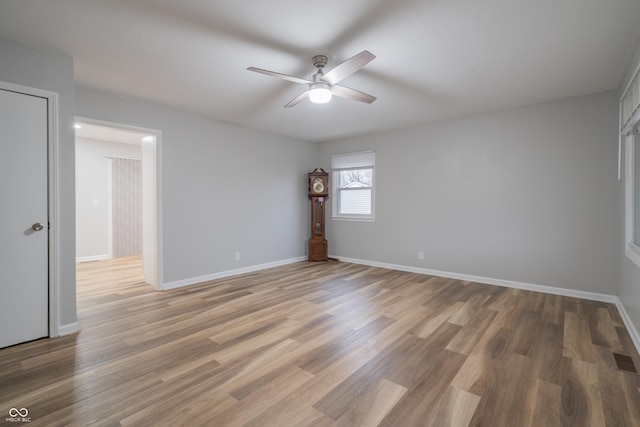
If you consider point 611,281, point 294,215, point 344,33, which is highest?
point 344,33

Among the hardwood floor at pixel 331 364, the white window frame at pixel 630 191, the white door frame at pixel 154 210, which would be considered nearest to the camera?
the hardwood floor at pixel 331 364

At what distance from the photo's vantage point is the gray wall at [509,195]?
3359mm

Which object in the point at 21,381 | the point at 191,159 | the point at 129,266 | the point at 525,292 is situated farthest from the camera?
the point at 129,266

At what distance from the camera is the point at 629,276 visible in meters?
2.60

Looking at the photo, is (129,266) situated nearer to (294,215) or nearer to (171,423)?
(294,215)

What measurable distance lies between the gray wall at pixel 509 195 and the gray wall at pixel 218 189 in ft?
5.40

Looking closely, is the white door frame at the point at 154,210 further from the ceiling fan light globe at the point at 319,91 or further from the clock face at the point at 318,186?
the clock face at the point at 318,186

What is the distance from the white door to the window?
428 cm

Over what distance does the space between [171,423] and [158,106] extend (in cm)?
363

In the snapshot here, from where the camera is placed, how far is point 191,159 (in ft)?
13.6

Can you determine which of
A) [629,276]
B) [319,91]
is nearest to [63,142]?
[319,91]

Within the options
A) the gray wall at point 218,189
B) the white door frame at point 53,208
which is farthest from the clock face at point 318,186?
the white door frame at point 53,208

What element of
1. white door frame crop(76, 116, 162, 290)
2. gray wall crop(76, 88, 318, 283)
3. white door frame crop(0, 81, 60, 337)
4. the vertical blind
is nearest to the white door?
white door frame crop(0, 81, 60, 337)

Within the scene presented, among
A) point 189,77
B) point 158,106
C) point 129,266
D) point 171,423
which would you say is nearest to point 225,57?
point 189,77
